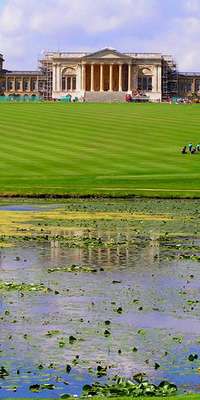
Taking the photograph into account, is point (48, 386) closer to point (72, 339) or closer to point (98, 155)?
point (72, 339)

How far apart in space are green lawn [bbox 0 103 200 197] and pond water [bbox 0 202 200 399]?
28903mm

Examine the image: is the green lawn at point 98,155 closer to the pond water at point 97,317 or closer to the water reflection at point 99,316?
the water reflection at point 99,316

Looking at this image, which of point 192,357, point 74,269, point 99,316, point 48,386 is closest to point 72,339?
point 99,316

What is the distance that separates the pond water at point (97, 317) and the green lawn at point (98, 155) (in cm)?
2890

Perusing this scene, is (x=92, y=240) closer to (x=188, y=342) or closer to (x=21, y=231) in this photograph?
(x=21, y=231)

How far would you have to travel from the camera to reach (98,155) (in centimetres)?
9669

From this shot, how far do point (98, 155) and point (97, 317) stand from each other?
66793 millimetres

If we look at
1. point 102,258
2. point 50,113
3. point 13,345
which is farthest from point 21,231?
point 50,113

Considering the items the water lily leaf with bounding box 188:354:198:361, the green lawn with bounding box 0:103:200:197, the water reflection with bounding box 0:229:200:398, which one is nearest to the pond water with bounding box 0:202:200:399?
the water reflection with bounding box 0:229:200:398

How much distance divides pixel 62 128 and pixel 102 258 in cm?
8561

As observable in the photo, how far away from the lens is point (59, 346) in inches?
1061

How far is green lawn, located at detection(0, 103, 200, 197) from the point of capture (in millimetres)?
73812

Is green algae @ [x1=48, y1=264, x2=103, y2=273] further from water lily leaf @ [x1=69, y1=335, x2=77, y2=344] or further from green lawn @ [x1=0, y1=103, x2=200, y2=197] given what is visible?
green lawn @ [x1=0, y1=103, x2=200, y2=197]

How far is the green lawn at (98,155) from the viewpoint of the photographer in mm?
73812
